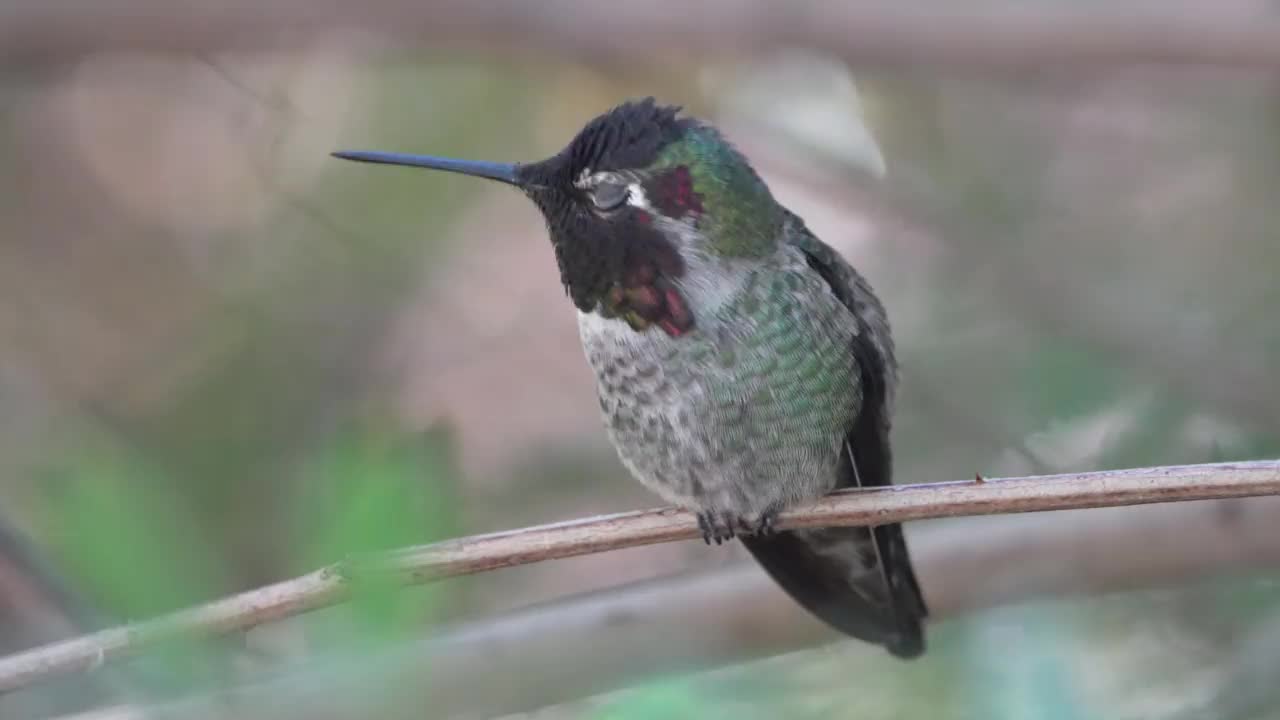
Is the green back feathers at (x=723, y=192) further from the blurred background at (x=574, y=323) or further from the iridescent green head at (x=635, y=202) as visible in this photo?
the blurred background at (x=574, y=323)

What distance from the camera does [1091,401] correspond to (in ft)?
8.38

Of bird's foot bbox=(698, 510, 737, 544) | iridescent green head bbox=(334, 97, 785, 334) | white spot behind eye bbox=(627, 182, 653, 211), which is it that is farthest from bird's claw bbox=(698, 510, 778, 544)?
white spot behind eye bbox=(627, 182, 653, 211)

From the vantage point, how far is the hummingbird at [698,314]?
75.5 inches

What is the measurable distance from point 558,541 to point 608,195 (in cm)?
46

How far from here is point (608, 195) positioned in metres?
1.91

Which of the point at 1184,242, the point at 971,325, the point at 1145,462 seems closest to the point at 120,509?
the point at 1145,462

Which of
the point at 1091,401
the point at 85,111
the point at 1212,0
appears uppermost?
the point at 85,111

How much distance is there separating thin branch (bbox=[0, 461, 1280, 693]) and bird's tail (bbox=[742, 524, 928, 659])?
0.40m

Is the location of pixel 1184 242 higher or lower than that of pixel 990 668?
higher

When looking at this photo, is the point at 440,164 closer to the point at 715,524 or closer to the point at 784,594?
the point at 715,524

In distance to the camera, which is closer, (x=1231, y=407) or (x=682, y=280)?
(x=682, y=280)

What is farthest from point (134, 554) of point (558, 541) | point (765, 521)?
point (765, 521)

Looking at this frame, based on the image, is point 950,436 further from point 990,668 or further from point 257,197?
point 257,197

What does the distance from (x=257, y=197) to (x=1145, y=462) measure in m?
2.05
